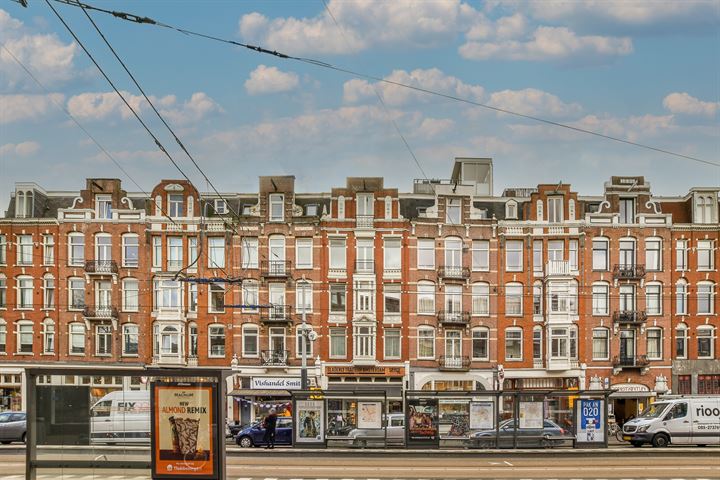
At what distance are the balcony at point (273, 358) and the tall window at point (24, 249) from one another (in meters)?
15.0

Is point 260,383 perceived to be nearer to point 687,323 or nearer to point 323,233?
point 323,233

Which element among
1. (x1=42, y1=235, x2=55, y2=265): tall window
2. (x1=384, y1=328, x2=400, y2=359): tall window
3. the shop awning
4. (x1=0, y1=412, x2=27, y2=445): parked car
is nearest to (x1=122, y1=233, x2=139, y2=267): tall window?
(x1=42, y1=235, x2=55, y2=265): tall window

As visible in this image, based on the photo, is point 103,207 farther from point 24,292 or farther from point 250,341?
point 250,341

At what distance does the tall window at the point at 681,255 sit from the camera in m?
46.3

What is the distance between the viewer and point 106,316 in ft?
150

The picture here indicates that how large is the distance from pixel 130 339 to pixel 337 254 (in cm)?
1325

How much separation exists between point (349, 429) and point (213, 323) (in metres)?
18.8

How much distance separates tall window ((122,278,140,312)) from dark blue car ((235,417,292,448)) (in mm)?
17622

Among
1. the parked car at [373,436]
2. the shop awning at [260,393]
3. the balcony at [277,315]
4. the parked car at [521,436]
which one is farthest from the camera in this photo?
the balcony at [277,315]

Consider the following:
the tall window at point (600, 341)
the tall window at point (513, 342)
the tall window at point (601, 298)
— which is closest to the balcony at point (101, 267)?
the tall window at point (513, 342)

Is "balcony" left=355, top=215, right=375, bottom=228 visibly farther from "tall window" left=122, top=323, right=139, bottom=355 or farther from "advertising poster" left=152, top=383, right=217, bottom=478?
"advertising poster" left=152, top=383, right=217, bottom=478

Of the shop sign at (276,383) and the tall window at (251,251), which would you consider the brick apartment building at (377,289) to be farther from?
the shop sign at (276,383)

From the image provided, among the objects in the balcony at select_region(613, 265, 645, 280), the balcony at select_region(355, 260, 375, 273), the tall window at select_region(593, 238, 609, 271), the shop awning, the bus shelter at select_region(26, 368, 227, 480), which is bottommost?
the shop awning

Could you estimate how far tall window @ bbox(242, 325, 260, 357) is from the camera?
151 feet
